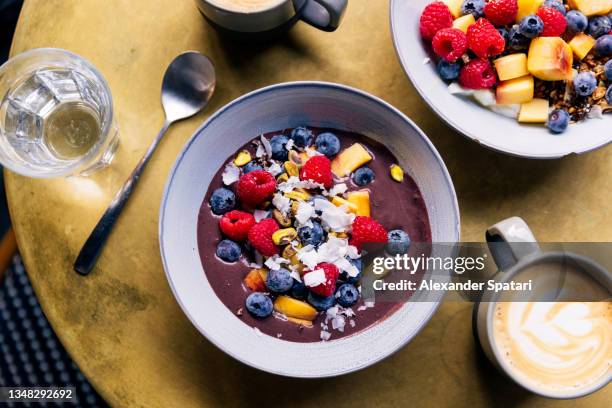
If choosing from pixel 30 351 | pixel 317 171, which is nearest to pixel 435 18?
pixel 317 171

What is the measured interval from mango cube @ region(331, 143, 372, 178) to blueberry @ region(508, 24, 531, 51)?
0.35m

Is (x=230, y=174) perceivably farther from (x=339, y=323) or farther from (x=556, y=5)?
(x=556, y=5)

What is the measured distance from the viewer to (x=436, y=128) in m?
1.25

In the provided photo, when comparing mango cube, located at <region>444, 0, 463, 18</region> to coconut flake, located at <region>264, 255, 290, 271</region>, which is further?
mango cube, located at <region>444, 0, 463, 18</region>

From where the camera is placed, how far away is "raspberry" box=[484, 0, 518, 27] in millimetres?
1182

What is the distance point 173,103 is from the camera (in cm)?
123

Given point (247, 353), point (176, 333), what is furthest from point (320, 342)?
point (176, 333)

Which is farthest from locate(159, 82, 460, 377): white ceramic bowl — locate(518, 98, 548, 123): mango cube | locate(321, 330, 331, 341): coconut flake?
locate(518, 98, 548, 123): mango cube

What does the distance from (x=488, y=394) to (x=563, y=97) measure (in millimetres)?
595

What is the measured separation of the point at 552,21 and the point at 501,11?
3.7 inches

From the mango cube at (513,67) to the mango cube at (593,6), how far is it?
0.15 m

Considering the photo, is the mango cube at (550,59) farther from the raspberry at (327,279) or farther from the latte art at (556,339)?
the raspberry at (327,279)

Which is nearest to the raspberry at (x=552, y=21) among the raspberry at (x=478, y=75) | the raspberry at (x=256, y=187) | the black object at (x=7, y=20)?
the raspberry at (x=478, y=75)

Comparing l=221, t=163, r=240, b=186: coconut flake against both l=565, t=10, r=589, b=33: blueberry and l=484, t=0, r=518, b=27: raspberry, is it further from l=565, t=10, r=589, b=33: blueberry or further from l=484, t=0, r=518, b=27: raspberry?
l=565, t=10, r=589, b=33: blueberry
